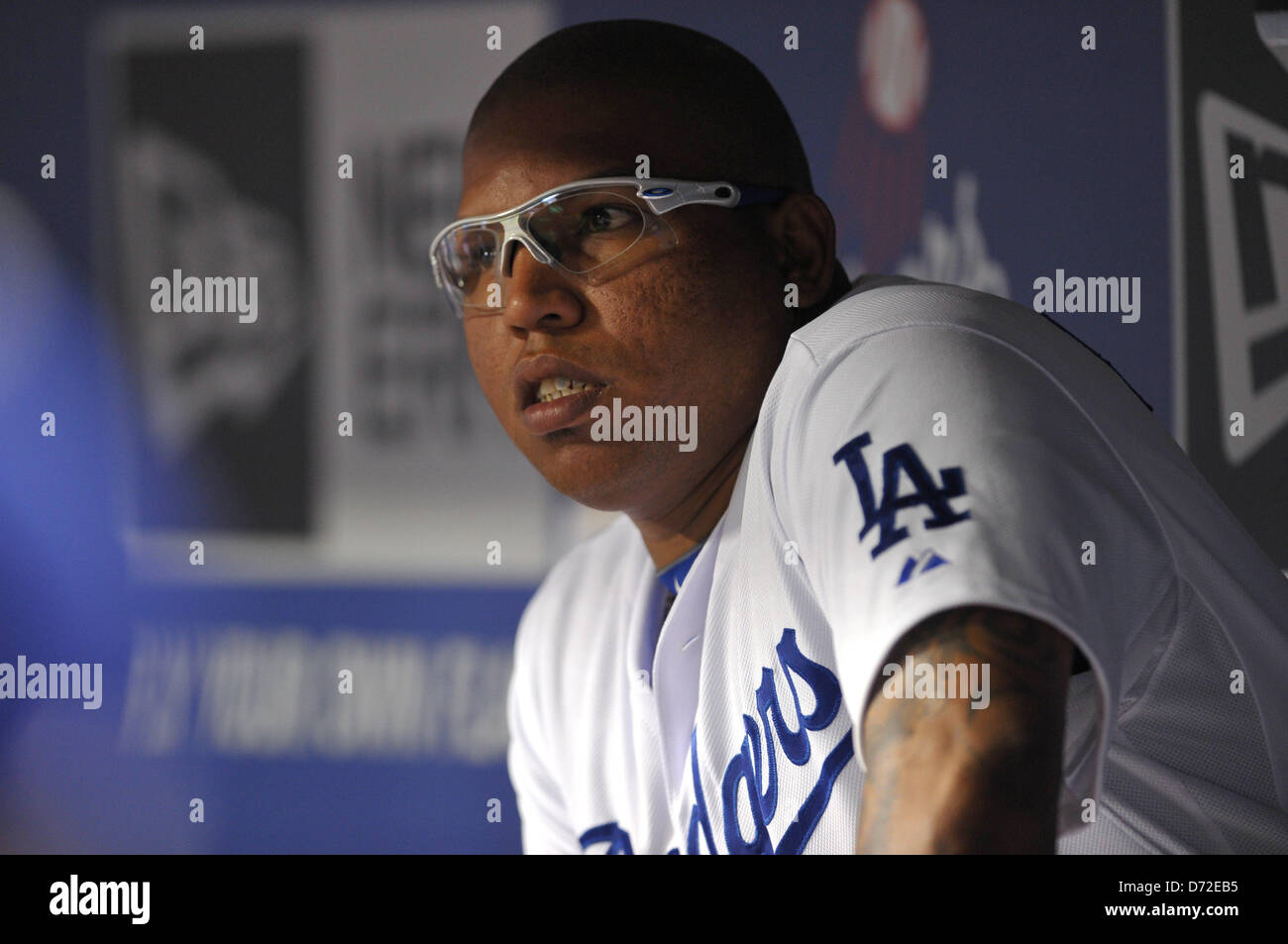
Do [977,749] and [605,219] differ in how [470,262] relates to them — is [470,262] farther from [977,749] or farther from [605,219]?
[977,749]

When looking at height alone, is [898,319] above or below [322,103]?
below

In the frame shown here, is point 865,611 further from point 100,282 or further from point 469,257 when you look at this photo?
point 100,282

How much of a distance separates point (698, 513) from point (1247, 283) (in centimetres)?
91

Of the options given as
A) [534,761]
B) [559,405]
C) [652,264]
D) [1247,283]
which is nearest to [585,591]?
[534,761]

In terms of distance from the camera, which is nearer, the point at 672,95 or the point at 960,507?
the point at 960,507

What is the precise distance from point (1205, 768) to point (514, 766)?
0.83 metres

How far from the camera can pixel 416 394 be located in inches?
67.1

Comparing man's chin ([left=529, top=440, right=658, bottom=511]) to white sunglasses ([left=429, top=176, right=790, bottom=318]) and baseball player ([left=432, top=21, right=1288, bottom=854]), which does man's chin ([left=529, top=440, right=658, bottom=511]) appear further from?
white sunglasses ([left=429, top=176, right=790, bottom=318])

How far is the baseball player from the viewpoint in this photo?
0.57 metres

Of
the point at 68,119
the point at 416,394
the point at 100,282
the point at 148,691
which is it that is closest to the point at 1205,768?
the point at 416,394

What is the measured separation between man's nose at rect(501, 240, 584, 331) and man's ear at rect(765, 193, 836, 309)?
0.20 metres

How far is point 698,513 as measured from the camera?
1.09 m

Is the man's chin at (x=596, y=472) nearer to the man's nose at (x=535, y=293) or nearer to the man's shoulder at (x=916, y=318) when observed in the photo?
the man's nose at (x=535, y=293)

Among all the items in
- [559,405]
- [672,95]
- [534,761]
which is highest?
[672,95]
